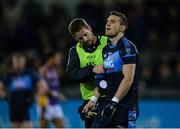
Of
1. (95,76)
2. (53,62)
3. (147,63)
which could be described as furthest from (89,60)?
(147,63)

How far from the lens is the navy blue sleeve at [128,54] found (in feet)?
26.4

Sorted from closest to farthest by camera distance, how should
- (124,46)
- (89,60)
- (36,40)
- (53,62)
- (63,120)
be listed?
(124,46), (89,60), (53,62), (63,120), (36,40)

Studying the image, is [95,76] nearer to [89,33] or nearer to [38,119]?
[89,33]

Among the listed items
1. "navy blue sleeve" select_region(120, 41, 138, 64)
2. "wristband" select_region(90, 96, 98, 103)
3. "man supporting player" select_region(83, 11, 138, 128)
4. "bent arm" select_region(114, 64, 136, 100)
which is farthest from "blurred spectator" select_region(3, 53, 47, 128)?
"bent arm" select_region(114, 64, 136, 100)

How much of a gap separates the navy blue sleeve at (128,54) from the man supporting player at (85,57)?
44 centimetres

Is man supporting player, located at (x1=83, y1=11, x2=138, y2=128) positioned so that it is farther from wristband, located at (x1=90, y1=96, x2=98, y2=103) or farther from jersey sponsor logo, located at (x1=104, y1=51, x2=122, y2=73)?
wristband, located at (x1=90, y1=96, x2=98, y2=103)

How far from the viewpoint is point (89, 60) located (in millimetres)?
8695

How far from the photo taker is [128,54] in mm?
8062

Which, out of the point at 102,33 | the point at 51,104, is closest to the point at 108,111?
the point at 51,104

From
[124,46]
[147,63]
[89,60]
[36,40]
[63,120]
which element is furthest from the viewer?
[36,40]

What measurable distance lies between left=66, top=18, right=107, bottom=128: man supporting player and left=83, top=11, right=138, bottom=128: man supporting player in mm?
316

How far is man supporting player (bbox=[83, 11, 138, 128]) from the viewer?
799 centimetres

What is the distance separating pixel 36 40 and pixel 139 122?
13.2 feet

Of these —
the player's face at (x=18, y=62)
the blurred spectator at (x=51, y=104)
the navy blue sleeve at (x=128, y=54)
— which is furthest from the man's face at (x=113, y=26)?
the blurred spectator at (x=51, y=104)
